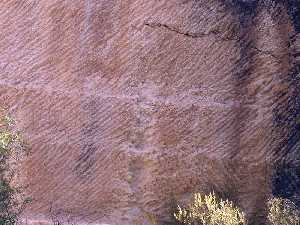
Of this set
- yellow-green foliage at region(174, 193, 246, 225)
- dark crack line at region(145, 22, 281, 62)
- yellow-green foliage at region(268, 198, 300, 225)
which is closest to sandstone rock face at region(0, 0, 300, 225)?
dark crack line at region(145, 22, 281, 62)

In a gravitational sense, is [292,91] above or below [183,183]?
above

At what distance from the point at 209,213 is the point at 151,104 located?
89.1 inches

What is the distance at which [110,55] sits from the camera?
945cm

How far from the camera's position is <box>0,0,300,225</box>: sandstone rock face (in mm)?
9266

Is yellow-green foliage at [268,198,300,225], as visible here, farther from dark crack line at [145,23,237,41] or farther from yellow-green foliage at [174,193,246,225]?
dark crack line at [145,23,237,41]

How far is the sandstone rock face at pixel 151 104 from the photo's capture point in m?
9.27

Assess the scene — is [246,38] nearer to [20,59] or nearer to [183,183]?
[183,183]

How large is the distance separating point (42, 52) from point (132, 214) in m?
3.29

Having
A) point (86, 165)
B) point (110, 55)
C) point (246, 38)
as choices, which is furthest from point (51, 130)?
point (246, 38)

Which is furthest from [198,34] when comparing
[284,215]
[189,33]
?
[284,215]

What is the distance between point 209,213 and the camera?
26.7 ft

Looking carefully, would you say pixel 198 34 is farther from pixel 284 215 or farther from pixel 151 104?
pixel 284 215

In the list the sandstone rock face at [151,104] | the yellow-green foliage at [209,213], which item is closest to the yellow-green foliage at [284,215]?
the yellow-green foliage at [209,213]

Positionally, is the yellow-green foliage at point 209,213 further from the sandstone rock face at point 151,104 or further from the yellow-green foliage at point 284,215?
the yellow-green foliage at point 284,215
